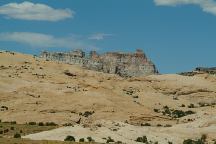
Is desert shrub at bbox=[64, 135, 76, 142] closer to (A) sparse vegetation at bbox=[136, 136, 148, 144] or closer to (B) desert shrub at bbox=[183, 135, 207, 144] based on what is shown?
(A) sparse vegetation at bbox=[136, 136, 148, 144]

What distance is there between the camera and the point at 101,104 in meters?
89.9

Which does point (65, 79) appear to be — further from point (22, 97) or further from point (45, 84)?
point (22, 97)

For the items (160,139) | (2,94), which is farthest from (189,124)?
(2,94)

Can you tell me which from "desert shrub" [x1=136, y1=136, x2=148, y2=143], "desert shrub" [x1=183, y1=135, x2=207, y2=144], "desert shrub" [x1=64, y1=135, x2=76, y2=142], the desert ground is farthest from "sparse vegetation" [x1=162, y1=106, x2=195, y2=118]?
"desert shrub" [x1=64, y1=135, x2=76, y2=142]

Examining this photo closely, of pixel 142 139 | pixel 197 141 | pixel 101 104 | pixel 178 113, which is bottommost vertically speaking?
pixel 178 113

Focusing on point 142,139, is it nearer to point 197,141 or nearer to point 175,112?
point 197,141

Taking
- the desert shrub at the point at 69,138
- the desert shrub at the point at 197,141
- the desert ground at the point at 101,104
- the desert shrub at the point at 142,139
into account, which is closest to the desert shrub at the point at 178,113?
the desert ground at the point at 101,104

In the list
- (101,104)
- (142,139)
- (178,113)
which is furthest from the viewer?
(178,113)

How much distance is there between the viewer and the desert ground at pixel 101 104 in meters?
67.0

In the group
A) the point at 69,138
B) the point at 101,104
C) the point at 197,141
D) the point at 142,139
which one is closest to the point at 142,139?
the point at 142,139

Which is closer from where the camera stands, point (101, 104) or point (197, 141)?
point (197, 141)

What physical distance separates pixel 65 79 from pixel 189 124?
2017 inches

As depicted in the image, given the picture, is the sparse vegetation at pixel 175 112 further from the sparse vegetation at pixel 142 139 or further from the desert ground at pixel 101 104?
the sparse vegetation at pixel 142 139

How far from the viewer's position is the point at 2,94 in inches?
3826
